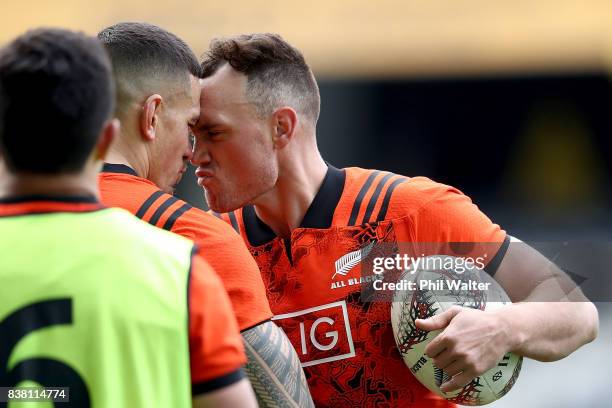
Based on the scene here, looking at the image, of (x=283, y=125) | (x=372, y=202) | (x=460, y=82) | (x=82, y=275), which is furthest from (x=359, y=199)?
(x=460, y=82)

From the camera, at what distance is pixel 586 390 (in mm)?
7195

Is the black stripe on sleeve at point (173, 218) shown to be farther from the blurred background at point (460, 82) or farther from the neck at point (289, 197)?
the blurred background at point (460, 82)

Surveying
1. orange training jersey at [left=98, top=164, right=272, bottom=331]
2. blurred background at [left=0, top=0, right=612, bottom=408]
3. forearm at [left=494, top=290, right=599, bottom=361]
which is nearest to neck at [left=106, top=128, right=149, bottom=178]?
orange training jersey at [left=98, top=164, right=272, bottom=331]

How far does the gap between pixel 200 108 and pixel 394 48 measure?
312 inches

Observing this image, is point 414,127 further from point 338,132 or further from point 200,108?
point 200,108

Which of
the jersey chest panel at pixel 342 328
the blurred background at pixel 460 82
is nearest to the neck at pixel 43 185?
the jersey chest panel at pixel 342 328

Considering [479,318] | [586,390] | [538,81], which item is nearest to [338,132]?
[538,81]

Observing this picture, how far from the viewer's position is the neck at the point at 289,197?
356cm

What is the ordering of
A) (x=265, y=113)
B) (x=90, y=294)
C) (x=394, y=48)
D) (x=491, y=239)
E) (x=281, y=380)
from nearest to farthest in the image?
(x=90, y=294) < (x=281, y=380) < (x=491, y=239) < (x=265, y=113) < (x=394, y=48)

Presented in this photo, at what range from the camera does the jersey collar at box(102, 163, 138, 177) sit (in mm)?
2711

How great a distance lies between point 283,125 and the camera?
369 centimetres

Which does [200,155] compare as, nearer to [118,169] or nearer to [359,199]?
[359,199]

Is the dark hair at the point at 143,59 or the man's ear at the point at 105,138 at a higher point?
the dark hair at the point at 143,59

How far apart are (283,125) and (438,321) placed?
1081 mm
